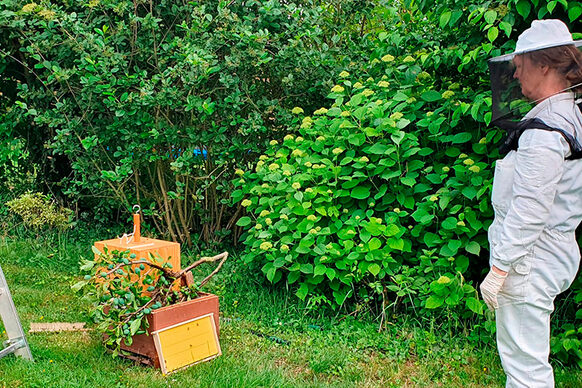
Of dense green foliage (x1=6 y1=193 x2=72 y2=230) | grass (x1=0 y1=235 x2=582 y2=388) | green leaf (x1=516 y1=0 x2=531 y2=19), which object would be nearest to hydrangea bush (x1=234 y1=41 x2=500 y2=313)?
grass (x1=0 y1=235 x2=582 y2=388)

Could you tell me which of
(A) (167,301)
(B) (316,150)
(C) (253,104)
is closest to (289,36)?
(C) (253,104)

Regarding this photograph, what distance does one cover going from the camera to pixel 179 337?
9.91 ft

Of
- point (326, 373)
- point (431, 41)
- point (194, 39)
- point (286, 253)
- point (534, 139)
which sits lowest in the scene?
point (326, 373)

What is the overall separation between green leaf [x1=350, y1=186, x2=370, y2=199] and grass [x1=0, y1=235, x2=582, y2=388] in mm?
861

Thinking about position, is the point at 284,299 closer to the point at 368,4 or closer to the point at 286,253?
the point at 286,253

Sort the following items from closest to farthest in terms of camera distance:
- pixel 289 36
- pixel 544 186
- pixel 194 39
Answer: pixel 544 186 < pixel 194 39 < pixel 289 36

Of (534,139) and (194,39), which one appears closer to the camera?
(534,139)

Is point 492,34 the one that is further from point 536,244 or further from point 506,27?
point 536,244

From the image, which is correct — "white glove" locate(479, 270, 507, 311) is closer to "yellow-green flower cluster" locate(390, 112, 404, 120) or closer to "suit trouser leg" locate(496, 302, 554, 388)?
"suit trouser leg" locate(496, 302, 554, 388)

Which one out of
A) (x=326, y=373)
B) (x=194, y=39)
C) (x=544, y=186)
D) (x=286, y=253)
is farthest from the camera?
(x=194, y=39)

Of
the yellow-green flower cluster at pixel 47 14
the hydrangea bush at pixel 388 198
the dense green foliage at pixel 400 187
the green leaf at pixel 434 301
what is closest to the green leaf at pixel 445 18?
the dense green foliage at pixel 400 187

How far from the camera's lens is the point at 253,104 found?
466cm

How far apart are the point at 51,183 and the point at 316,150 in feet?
12.7

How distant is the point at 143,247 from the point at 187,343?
0.68 metres
